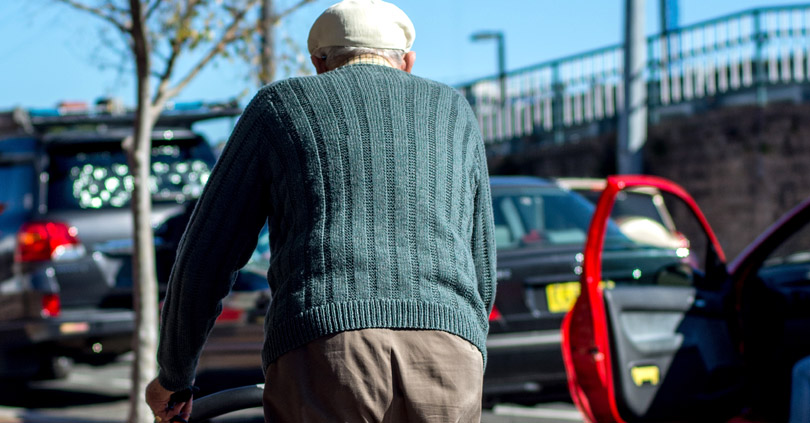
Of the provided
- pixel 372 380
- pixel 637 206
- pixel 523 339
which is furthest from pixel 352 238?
pixel 637 206

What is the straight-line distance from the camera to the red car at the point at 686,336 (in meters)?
4.55

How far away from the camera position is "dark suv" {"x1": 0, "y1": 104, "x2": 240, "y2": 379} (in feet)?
24.3

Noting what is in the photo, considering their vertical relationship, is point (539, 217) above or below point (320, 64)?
below

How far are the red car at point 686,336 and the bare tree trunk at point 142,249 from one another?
2.70 metres

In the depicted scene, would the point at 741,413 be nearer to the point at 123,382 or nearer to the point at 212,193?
the point at 212,193

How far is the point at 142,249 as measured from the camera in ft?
20.6

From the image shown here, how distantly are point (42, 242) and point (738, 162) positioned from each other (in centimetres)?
1043

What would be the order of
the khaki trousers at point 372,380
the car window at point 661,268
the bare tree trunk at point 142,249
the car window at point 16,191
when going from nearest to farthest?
the khaki trousers at point 372,380
the car window at point 661,268
the bare tree trunk at point 142,249
the car window at point 16,191

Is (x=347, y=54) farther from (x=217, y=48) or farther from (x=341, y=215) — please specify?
(x=217, y=48)

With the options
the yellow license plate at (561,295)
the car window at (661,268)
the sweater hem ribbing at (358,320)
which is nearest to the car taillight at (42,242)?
the yellow license plate at (561,295)

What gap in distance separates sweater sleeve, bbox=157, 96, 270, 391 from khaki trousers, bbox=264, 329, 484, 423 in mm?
215

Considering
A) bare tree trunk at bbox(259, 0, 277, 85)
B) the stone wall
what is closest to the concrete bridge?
the stone wall

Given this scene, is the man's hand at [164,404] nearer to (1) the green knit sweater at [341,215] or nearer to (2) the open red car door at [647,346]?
(1) the green knit sweater at [341,215]

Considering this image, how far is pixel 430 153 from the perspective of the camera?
2090 mm
